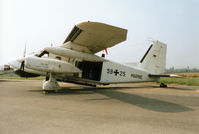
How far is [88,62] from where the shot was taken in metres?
8.73

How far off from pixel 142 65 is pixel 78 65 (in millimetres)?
5646

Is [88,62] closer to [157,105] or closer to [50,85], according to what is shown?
[50,85]

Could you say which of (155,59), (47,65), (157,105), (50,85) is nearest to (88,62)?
(47,65)

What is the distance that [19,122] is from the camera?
281 centimetres

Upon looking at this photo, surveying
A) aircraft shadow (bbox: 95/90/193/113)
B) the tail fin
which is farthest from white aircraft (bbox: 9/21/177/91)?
aircraft shadow (bbox: 95/90/193/113)

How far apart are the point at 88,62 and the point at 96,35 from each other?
2.90 meters

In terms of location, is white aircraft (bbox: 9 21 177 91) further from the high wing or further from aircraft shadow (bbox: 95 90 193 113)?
aircraft shadow (bbox: 95 90 193 113)

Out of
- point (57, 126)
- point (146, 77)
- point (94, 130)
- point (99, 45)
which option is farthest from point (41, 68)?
point (146, 77)

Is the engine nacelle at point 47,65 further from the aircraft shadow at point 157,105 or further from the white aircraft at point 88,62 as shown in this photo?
the aircraft shadow at point 157,105

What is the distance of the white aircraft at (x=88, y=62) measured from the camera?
6168 millimetres

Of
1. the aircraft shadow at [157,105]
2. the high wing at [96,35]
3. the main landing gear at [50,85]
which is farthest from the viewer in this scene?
the main landing gear at [50,85]

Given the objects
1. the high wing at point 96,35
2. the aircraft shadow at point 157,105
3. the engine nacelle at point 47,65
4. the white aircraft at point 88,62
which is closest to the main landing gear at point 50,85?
the white aircraft at point 88,62

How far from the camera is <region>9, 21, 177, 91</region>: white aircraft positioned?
6.17 metres

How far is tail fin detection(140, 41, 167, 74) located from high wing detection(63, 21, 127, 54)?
202 inches
